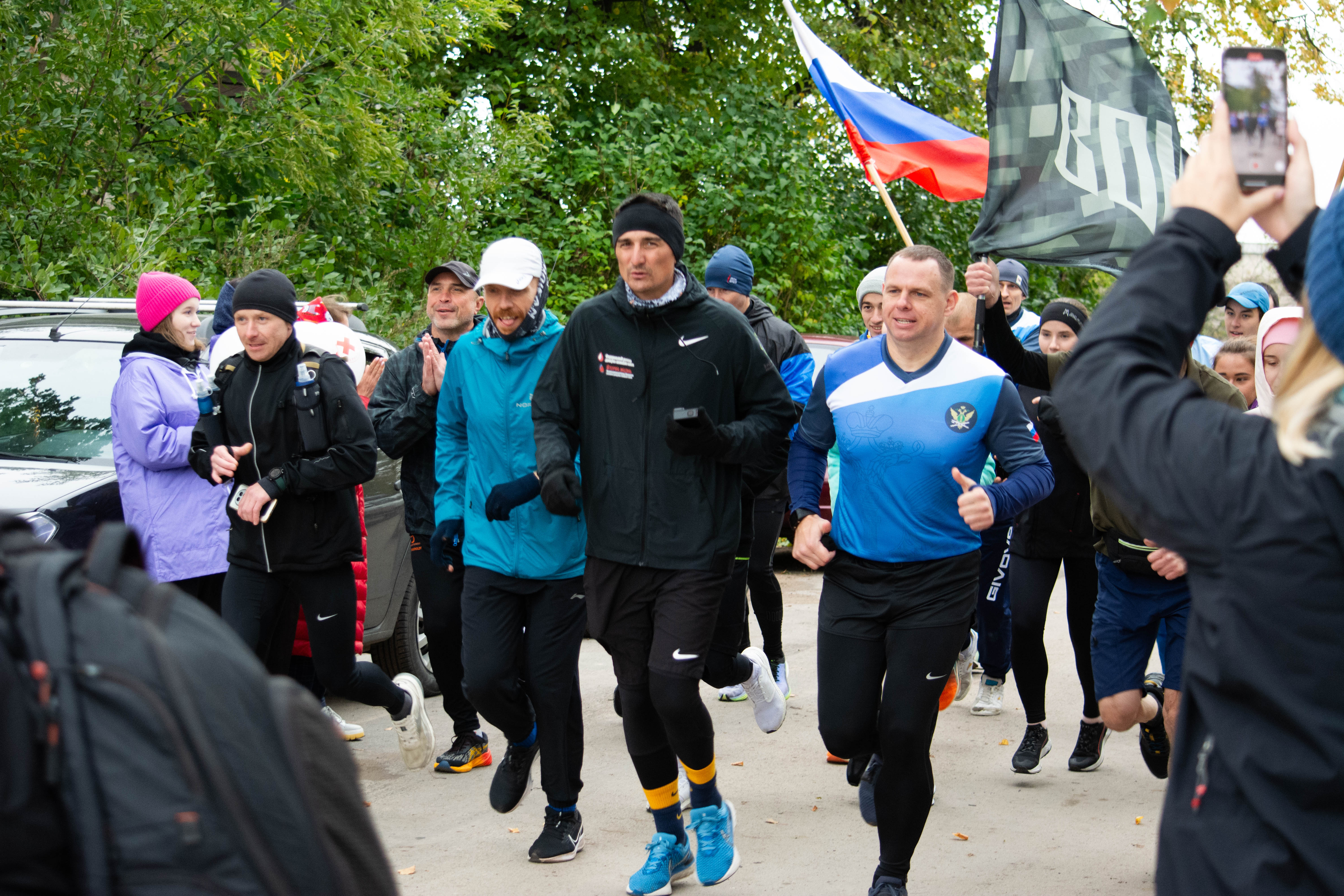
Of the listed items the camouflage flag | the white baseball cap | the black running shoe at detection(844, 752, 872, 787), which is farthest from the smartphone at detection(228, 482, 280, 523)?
the camouflage flag

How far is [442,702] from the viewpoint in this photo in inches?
292

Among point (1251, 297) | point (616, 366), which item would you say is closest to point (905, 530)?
point (616, 366)

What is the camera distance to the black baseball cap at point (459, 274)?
625 cm

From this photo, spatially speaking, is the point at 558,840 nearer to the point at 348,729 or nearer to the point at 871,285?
the point at 348,729

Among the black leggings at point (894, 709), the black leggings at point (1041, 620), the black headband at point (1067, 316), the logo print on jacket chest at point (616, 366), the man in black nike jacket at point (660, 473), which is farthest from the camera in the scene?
the black headband at point (1067, 316)

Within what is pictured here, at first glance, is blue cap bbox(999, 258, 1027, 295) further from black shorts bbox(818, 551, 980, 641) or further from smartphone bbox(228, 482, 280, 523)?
smartphone bbox(228, 482, 280, 523)

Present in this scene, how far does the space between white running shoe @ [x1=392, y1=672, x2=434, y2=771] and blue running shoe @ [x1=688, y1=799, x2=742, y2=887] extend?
5.41ft

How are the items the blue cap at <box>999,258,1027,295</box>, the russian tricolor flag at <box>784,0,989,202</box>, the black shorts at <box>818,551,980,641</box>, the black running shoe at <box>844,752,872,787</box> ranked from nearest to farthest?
the black shorts at <box>818,551,980,641</box> → the black running shoe at <box>844,752,872,787</box> → the russian tricolor flag at <box>784,0,989,202</box> → the blue cap at <box>999,258,1027,295</box>

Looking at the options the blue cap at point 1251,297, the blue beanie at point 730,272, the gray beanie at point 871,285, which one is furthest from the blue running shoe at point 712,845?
the blue cap at point 1251,297

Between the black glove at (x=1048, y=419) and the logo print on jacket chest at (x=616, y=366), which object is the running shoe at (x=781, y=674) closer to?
the black glove at (x=1048, y=419)

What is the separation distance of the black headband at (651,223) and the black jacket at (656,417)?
0.15 metres

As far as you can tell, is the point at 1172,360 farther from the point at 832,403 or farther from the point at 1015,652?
the point at 1015,652

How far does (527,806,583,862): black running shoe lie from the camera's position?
199 inches

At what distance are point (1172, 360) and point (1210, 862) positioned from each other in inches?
27.3
